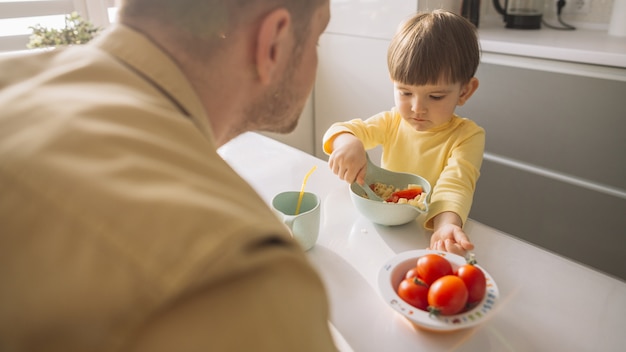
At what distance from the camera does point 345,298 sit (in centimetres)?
80

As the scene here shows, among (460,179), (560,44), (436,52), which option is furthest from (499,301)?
(560,44)

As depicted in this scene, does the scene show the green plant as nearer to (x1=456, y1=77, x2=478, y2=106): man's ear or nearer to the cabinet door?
(x1=456, y1=77, x2=478, y2=106): man's ear

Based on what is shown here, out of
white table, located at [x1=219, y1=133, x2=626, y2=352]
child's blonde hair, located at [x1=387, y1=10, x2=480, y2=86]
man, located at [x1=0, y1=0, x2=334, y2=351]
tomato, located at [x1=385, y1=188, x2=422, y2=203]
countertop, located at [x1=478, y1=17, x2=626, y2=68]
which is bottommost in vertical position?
white table, located at [x1=219, y1=133, x2=626, y2=352]

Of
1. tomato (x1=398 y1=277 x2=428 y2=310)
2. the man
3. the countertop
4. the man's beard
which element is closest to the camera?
the man

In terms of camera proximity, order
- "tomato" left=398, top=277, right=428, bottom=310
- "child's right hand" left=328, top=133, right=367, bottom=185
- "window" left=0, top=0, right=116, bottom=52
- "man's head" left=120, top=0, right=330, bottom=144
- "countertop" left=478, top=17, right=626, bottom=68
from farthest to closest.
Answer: "window" left=0, top=0, right=116, bottom=52, "countertop" left=478, top=17, right=626, bottom=68, "child's right hand" left=328, top=133, right=367, bottom=185, "tomato" left=398, top=277, right=428, bottom=310, "man's head" left=120, top=0, right=330, bottom=144

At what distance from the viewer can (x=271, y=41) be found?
1.88 ft

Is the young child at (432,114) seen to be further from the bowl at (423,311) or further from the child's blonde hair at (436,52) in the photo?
the bowl at (423,311)

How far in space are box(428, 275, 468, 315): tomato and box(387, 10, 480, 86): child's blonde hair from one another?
0.62 metres

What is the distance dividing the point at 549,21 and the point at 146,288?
8.22ft

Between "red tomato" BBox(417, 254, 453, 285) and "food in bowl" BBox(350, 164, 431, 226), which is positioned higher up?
"red tomato" BBox(417, 254, 453, 285)

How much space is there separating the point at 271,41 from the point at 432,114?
0.76 meters

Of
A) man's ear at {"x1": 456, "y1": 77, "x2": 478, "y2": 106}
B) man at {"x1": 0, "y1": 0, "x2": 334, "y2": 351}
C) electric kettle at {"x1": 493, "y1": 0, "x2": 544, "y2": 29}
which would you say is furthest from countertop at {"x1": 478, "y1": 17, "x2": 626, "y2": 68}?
man at {"x1": 0, "y1": 0, "x2": 334, "y2": 351}

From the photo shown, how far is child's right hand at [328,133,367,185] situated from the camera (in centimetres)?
113

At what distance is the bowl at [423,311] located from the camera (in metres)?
0.70
